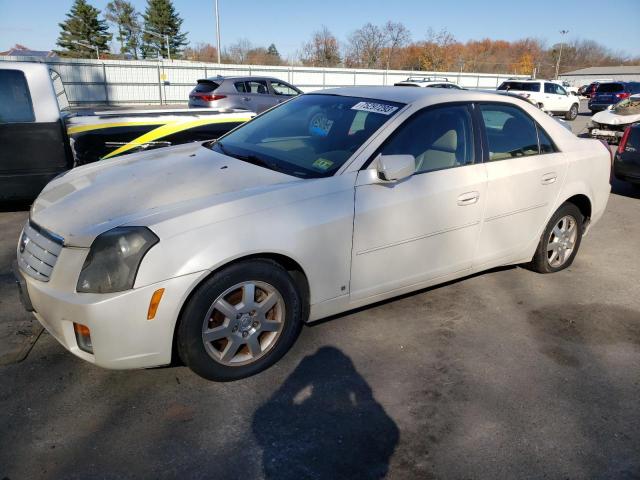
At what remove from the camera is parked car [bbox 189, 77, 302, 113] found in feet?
45.4

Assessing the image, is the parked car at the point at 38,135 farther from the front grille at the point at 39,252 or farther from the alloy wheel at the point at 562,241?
the alloy wheel at the point at 562,241

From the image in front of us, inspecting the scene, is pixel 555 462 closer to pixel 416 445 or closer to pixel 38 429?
pixel 416 445

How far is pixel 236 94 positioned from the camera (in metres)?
13.9

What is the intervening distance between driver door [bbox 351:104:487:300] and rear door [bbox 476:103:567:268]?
0.15m

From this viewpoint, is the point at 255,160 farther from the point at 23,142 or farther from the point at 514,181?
the point at 23,142

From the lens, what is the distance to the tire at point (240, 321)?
8.34 ft

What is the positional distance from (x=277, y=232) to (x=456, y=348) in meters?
1.48

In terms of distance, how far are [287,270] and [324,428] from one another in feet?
2.93

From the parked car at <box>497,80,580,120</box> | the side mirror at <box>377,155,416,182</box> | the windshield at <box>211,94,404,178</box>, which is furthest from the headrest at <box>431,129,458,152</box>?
the parked car at <box>497,80,580,120</box>

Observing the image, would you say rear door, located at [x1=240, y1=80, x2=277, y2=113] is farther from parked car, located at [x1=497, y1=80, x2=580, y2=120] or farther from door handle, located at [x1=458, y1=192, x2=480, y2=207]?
parked car, located at [x1=497, y1=80, x2=580, y2=120]

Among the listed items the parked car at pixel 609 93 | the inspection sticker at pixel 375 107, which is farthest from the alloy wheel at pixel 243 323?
the parked car at pixel 609 93

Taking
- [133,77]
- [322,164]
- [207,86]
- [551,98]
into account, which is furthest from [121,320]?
[133,77]

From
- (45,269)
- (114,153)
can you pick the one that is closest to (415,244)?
(45,269)

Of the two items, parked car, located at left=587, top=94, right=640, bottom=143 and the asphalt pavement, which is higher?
parked car, located at left=587, top=94, right=640, bottom=143
